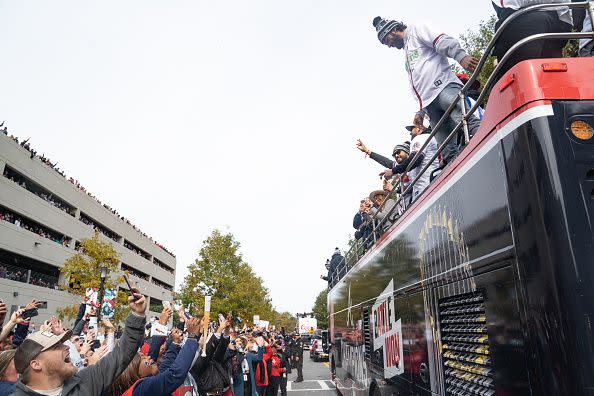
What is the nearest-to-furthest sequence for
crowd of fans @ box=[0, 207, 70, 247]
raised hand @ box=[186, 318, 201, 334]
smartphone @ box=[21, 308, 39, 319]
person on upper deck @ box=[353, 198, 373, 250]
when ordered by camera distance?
1. raised hand @ box=[186, 318, 201, 334]
2. smartphone @ box=[21, 308, 39, 319]
3. person on upper deck @ box=[353, 198, 373, 250]
4. crowd of fans @ box=[0, 207, 70, 247]

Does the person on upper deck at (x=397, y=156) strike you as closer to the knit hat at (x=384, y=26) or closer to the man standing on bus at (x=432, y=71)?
the man standing on bus at (x=432, y=71)

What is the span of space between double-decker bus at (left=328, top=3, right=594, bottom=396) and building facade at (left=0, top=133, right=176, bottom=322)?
25.1 m

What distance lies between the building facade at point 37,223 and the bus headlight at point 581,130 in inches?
1035

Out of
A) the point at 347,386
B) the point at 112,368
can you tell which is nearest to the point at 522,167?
the point at 112,368

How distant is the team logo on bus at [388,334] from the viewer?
16.2 feet

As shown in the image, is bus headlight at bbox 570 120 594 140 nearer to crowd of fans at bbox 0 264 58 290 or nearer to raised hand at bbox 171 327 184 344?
raised hand at bbox 171 327 184 344

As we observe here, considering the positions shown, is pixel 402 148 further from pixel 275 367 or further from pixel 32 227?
pixel 32 227

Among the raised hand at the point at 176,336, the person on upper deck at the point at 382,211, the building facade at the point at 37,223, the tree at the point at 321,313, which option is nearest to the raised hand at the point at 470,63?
the person on upper deck at the point at 382,211

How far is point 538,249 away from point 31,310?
567 centimetres

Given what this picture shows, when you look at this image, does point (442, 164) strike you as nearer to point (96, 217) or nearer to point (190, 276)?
point (190, 276)

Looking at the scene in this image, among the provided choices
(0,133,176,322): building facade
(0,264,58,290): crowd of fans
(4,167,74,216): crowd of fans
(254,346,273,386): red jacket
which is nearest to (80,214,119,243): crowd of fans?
(0,133,176,322): building facade

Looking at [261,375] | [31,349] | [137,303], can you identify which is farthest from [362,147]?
[261,375]

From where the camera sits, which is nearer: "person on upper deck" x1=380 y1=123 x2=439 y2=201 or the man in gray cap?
the man in gray cap

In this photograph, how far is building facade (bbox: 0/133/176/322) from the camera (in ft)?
103
